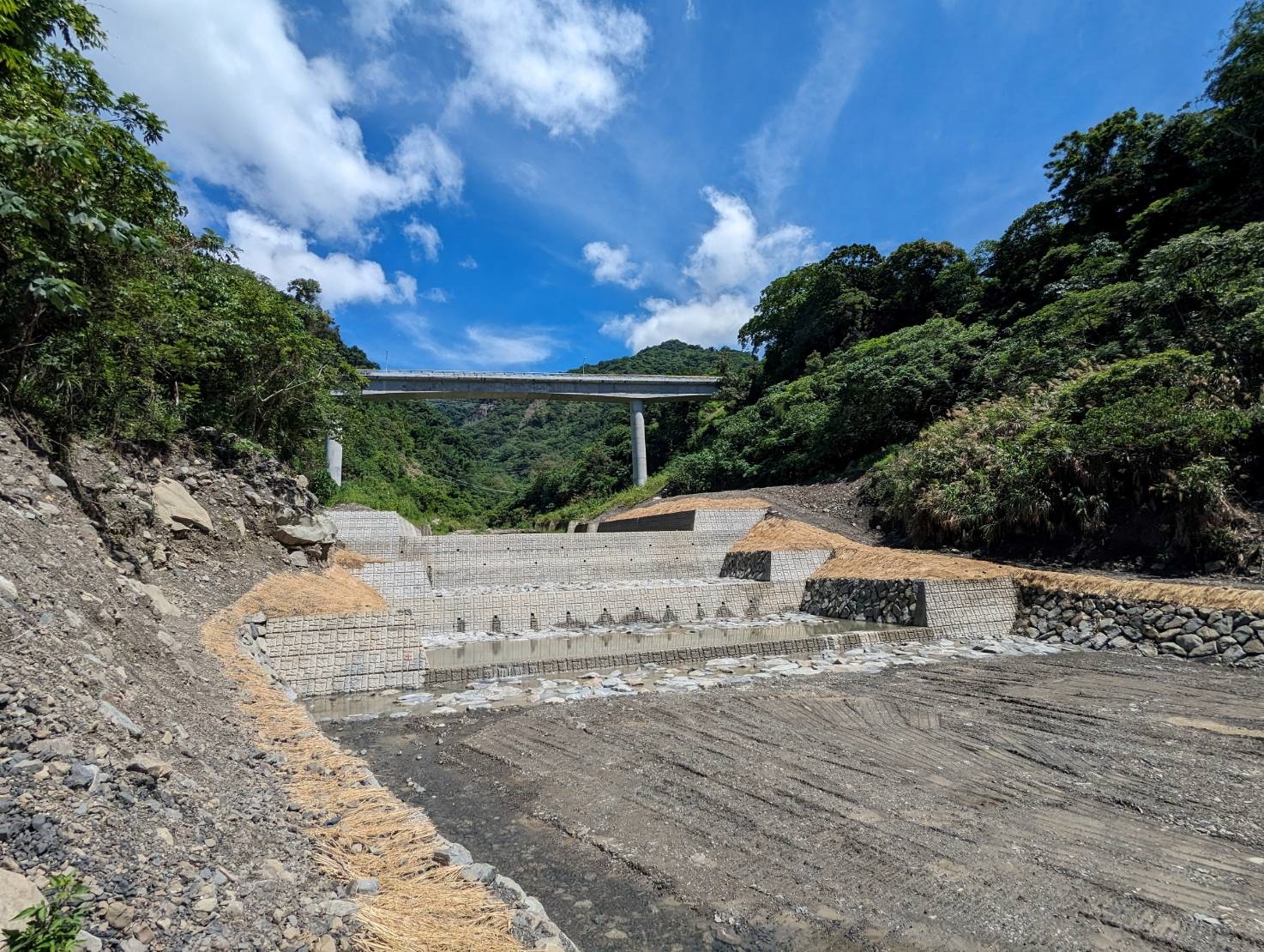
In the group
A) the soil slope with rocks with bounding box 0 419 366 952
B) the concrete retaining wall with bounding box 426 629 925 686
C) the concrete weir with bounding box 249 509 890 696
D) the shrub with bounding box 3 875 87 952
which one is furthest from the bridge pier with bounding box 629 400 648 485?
the shrub with bounding box 3 875 87 952

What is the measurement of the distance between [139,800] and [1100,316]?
18.5 m

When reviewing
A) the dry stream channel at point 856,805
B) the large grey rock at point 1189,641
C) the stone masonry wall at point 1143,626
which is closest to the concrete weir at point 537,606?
the dry stream channel at point 856,805

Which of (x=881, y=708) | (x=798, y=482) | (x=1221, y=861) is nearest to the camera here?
(x=1221, y=861)

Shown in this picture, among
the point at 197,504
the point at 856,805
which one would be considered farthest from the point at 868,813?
the point at 197,504

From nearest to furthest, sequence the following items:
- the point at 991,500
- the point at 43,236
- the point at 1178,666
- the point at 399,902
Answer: the point at 399,902
the point at 43,236
the point at 1178,666
the point at 991,500

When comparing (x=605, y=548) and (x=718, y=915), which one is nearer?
(x=718, y=915)

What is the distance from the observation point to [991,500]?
433 inches

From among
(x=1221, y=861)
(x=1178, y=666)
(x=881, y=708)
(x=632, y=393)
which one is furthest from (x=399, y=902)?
(x=632, y=393)

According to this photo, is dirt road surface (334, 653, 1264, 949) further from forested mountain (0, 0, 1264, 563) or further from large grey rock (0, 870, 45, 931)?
forested mountain (0, 0, 1264, 563)

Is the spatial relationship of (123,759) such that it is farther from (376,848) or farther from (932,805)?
(932,805)

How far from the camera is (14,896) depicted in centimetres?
134

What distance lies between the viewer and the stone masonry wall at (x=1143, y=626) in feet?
21.8

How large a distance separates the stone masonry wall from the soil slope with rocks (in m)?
9.15

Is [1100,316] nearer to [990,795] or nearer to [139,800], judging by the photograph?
[990,795]
